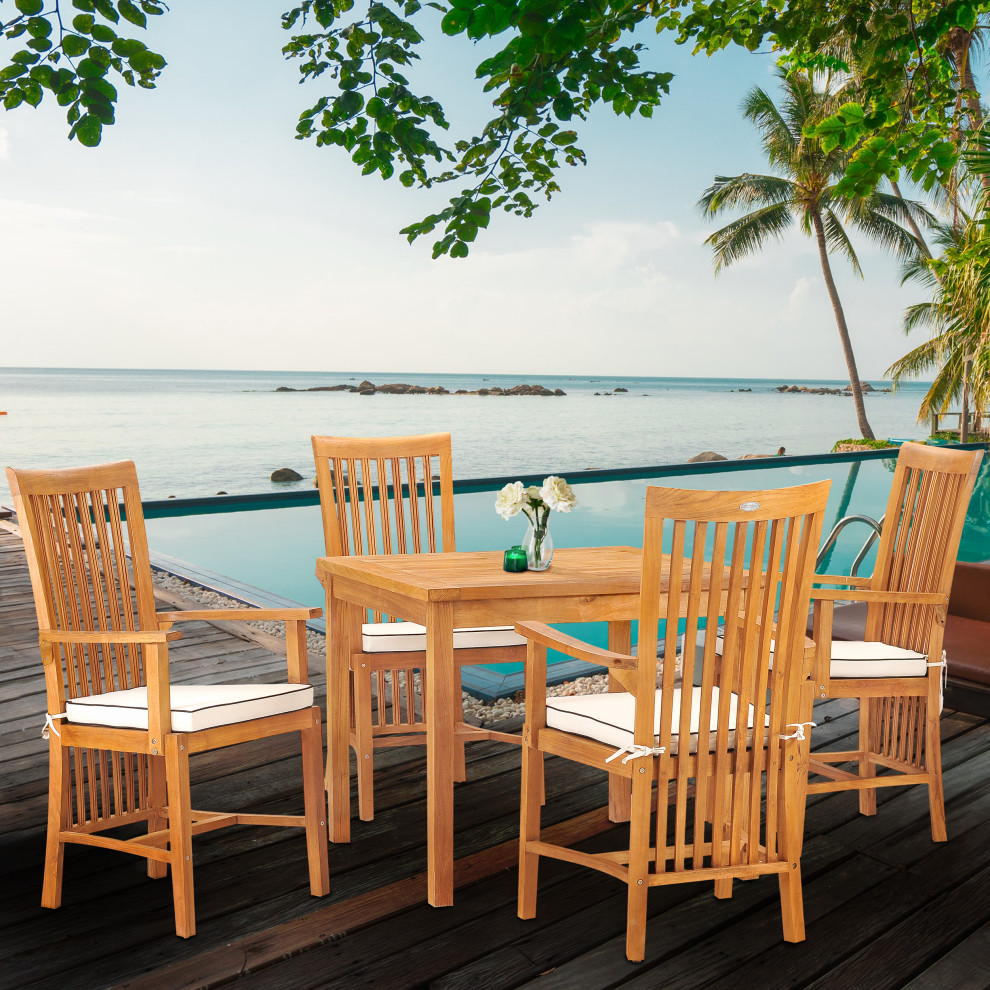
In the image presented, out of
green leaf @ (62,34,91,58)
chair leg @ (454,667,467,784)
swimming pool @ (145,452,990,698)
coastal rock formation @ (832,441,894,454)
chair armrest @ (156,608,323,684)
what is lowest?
swimming pool @ (145,452,990,698)

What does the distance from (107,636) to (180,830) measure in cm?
43

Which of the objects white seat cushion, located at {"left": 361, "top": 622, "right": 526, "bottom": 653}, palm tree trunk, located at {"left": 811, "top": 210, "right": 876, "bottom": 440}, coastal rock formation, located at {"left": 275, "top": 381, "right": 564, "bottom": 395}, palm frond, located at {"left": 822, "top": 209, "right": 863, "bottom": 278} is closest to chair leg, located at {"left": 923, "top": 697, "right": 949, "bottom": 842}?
white seat cushion, located at {"left": 361, "top": 622, "right": 526, "bottom": 653}

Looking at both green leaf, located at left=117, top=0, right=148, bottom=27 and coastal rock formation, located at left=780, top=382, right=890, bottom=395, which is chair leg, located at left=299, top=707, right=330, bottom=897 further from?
coastal rock formation, located at left=780, top=382, right=890, bottom=395

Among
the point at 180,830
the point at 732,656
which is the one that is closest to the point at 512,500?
the point at 732,656

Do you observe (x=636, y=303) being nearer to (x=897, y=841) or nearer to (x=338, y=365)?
(x=338, y=365)

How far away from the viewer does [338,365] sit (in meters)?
40.6

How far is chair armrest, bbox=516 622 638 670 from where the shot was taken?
1.75 meters

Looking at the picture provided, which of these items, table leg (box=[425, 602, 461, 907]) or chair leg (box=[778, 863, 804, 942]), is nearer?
chair leg (box=[778, 863, 804, 942])

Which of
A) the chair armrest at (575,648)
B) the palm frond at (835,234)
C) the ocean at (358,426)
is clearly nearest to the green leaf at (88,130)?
the chair armrest at (575,648)

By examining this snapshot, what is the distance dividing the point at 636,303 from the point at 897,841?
35552mm

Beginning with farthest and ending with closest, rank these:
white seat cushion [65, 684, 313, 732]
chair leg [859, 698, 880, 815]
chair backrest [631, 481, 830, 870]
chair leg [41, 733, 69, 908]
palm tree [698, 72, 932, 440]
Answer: palm tree [698, 72, 932, 440], chair leg [859, 698, 880, 815], chair leg [41, 733, 69, 908], white seat cushion [65, 684, 313, 732], chair backrest [631, 481, 830, 870]

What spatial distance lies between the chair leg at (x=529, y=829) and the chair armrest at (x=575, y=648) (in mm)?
244

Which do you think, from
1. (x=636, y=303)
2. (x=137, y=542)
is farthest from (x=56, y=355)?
(x=137, y=542)

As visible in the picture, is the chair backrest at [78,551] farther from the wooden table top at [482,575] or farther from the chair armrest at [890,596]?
the chair armrest at [890,596]
